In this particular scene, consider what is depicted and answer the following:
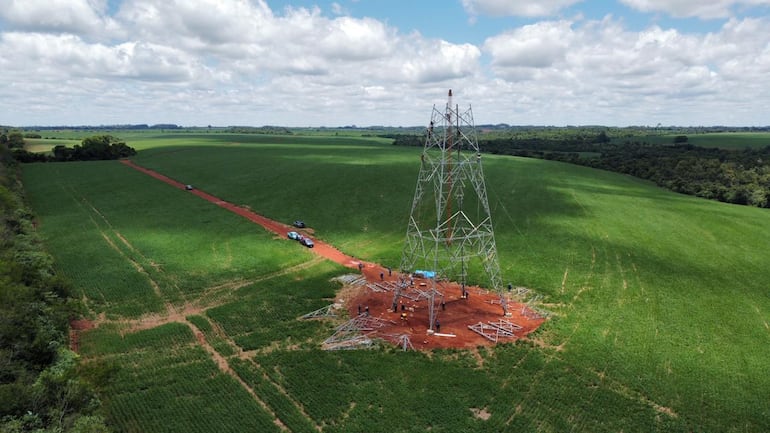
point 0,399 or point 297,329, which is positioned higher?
point 0,399

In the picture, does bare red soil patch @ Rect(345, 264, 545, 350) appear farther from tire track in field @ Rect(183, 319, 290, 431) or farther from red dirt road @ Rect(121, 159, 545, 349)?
tire track in field @ Rect(183, 319, 290, 431)

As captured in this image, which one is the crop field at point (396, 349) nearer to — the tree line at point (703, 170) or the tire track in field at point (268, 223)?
the tire track in field at point (268, 223)

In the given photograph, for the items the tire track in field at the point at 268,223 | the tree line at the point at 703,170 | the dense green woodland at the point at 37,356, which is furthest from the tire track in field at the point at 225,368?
the tree line at the point at 703,170

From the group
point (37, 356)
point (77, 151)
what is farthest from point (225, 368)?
point (77, 151)

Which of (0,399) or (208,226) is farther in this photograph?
(208,226)

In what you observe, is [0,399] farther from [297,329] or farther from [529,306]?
[529,306]

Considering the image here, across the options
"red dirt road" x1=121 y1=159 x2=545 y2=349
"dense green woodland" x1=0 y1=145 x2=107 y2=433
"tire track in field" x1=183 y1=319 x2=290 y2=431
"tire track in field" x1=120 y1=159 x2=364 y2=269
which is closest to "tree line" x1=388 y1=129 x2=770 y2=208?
"red dirt road" x1=121 y1=159 x2=545 y2=349

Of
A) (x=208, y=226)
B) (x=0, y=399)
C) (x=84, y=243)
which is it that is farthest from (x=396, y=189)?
(x=0, y=399)

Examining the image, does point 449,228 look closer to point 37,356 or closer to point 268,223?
point 37,356
